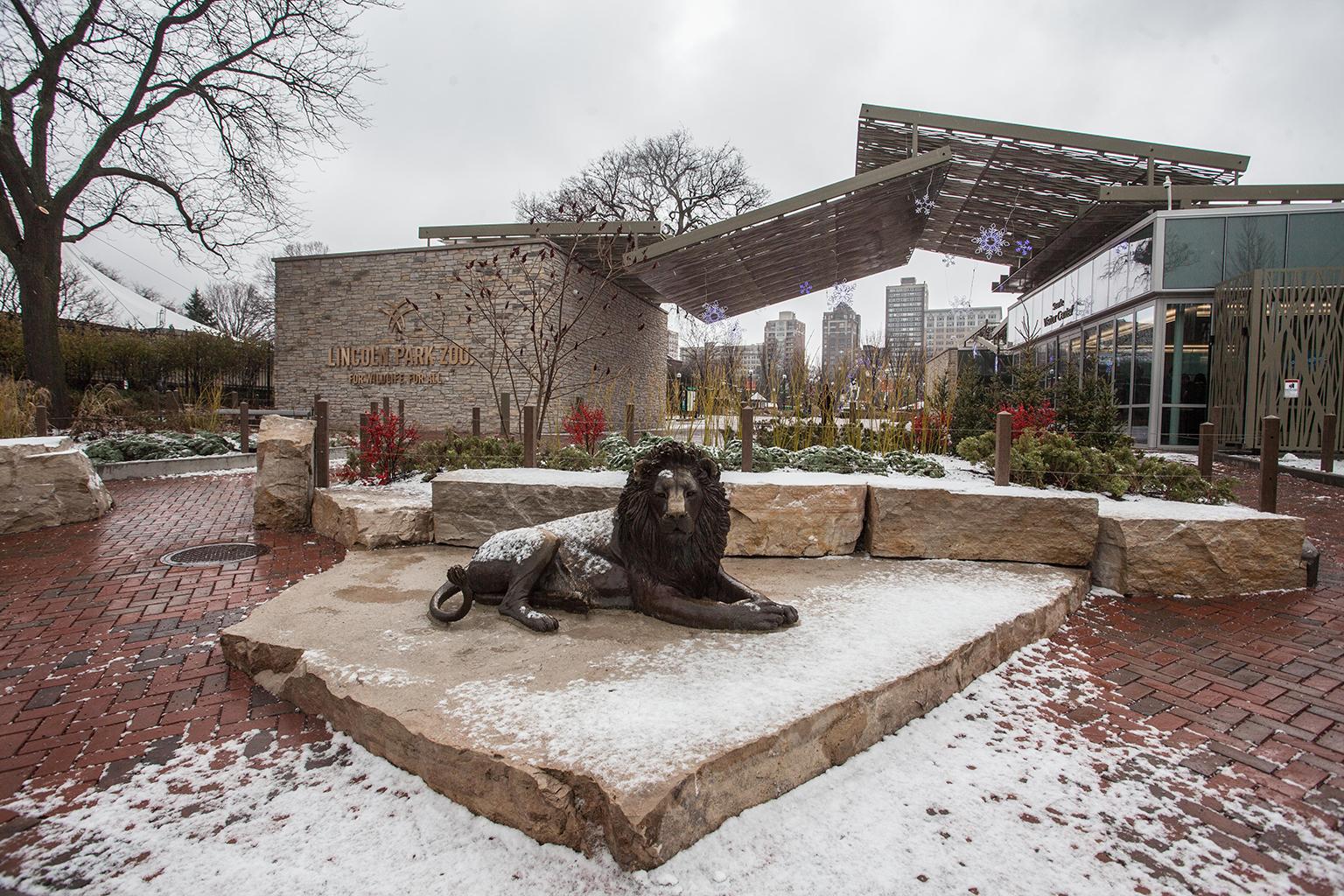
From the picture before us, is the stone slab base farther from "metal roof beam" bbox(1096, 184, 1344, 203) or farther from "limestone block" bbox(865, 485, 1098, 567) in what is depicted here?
"metal roof beam" bbox(1096, 184, 1344, 203)

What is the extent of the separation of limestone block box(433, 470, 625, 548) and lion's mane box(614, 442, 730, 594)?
1.34m

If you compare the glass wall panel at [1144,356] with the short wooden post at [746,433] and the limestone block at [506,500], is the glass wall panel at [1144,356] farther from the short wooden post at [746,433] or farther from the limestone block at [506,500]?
the limestone block at [506,500]

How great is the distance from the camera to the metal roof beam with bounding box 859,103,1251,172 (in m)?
10.5

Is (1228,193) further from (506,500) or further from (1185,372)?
(506,500)

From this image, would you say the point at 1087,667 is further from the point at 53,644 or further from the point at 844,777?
the point at 53,644

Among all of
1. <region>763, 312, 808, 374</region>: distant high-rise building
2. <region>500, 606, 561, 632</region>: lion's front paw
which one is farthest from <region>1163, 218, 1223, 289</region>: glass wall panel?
<region>500, 606, 561, 632</region>: lion's front paw

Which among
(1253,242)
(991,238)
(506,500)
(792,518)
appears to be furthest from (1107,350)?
(506,500)

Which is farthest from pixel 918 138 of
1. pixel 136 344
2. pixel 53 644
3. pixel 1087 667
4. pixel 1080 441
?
pixel 136 344

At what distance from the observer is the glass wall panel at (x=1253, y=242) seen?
10453mm

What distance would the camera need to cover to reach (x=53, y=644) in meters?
2.84

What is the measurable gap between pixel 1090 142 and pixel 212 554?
13.7 m

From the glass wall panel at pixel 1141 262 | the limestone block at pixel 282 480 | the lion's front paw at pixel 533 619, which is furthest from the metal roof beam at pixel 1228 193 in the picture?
the limestone block at pixel 282 480

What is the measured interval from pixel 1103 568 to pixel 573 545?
3.41 meters

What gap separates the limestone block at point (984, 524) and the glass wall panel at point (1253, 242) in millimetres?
10358
